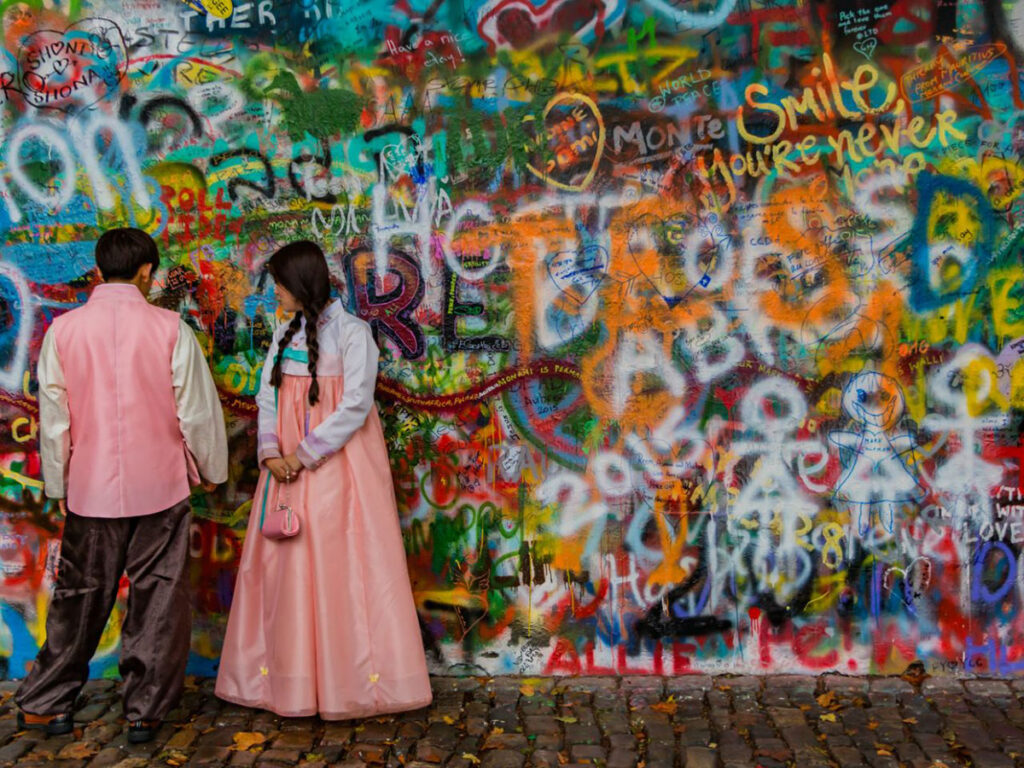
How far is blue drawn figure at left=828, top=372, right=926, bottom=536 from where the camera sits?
15.9 ft

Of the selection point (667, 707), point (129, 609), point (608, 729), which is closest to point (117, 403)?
point (129, 609)

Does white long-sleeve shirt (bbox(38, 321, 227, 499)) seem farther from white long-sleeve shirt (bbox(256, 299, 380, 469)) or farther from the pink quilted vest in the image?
white long-sleeve shirt (bbox(256, 299, 380, 469))

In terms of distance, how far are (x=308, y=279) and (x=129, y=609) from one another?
1.51 metres

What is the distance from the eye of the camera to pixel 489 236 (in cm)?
495

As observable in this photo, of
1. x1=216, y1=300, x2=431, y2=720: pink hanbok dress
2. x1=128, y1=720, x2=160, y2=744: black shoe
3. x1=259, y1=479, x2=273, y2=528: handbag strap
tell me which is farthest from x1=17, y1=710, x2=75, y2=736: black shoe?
x1=259, y1=479, x2=273, y2=528: handbag strap

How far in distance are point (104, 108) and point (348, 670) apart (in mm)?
2745

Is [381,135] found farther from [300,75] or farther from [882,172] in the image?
[882,172]

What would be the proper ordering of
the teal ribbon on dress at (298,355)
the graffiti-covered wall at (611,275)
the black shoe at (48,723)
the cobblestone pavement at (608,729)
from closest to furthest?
the cobblestone pavement at (608,729) < the black shoe at (48,723) < the teal ribbon on dress at (298,355) < the graffiti-covered wall at (611,275)

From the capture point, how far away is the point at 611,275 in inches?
193

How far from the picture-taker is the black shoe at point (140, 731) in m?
4.38

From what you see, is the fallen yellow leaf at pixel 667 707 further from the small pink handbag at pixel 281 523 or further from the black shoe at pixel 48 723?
the black shoe at pixel 48 723

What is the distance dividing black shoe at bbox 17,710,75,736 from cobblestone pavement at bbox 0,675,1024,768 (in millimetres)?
41

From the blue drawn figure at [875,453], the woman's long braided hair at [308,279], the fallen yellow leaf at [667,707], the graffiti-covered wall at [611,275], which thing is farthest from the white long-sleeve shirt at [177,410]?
the blue drawn figure at [875,453]

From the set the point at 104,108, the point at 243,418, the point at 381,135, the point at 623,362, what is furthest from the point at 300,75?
the point at 623,362
